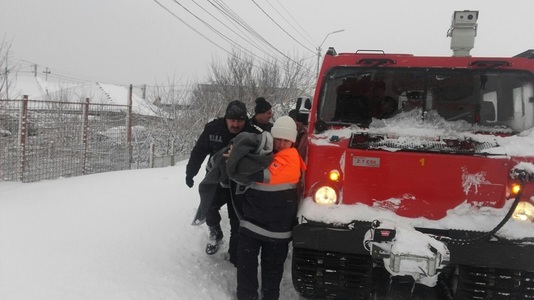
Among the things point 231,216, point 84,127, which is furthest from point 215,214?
point 84,127

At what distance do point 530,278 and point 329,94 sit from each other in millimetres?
2279

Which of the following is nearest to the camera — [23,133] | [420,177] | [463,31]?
[420,177]

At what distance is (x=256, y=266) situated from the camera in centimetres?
350

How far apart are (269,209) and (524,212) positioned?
193 cm

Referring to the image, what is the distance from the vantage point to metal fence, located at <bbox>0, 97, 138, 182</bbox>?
28.4 ft

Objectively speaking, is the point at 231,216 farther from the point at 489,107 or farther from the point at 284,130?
the point at 489,107

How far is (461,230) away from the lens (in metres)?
3.08

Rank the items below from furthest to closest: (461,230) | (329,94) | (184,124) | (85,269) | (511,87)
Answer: (184,124), (329,94), (511,87), (85,269), (461,230)

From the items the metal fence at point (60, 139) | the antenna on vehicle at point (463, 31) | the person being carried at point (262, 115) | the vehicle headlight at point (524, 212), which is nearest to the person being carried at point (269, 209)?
the person being carried at point (262, 115)

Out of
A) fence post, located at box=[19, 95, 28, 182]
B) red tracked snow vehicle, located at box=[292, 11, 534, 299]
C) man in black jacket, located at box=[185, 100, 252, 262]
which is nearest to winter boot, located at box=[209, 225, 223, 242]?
man in black jacket, located at box=[185, 100, 252, 262]

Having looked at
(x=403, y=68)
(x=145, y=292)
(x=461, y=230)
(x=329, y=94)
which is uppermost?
(x=403, y=68)

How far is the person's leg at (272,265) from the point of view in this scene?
3531 mm

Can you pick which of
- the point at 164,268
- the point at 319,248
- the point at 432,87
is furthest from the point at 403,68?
the point at 164,268

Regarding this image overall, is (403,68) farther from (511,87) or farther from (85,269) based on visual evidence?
(85,269)
